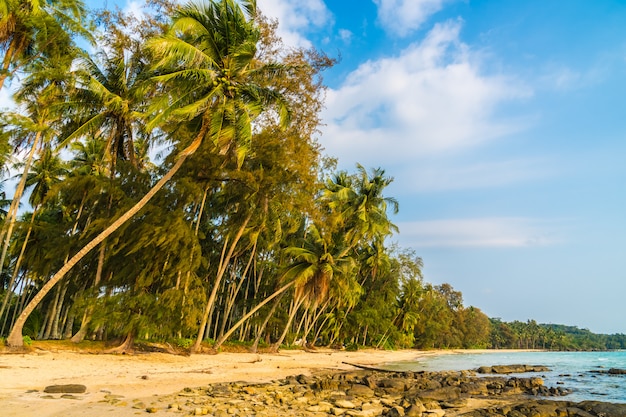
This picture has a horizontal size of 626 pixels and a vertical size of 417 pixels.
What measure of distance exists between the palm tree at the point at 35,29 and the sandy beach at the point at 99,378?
904 cm

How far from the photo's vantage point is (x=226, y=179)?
16.5 metres

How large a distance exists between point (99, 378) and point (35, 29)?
1158cm

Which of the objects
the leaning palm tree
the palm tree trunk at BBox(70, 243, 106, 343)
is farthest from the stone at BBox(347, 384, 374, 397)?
the palm tree trunk at BBox(70, 243, 106, 343)

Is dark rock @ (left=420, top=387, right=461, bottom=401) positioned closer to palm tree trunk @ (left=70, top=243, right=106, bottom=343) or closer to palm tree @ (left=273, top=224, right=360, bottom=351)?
palm tree trunk @ (left=70, top=243, right=106, bottom=343)

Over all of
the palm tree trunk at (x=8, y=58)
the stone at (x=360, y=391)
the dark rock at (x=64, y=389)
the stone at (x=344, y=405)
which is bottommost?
the stone at (x=360, y=391)

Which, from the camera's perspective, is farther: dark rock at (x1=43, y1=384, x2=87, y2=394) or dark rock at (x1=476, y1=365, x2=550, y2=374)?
dark rock at (x1=476, y1=365, x2=550, y2=374)

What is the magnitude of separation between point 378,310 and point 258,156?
94.1ft

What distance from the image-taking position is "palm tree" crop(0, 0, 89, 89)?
11.8 metres

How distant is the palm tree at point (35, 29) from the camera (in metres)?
11.8

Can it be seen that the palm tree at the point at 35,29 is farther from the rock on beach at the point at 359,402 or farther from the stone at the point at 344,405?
the stone at the point at 344,405

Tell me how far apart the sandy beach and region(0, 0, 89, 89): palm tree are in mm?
9039

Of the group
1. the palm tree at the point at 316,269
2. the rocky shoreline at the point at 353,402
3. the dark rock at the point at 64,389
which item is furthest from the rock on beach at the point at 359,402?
the palm tree at the point at 316,269

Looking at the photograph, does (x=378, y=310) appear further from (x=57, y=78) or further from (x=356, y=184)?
(x=57, y=78)

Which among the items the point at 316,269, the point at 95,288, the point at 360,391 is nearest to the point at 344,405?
the point at 360,391
